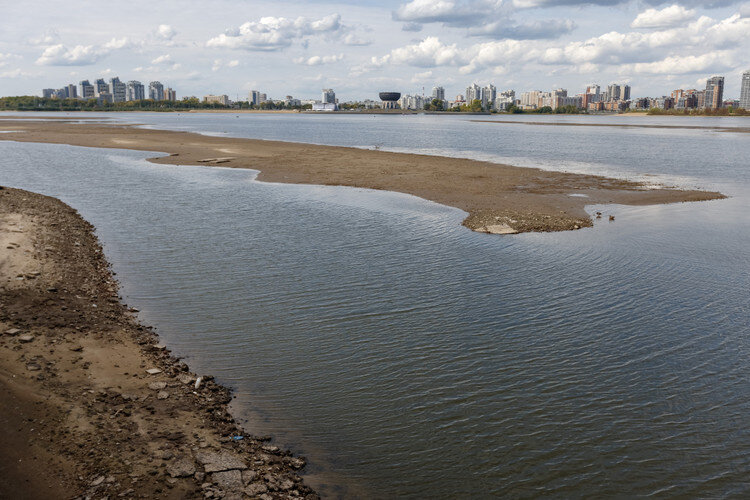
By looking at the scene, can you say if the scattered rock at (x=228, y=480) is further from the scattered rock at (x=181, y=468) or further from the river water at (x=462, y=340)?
the river water at (x=462, y=340)

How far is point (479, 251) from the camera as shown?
2380 cm

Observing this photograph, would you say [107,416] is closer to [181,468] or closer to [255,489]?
[181,468]

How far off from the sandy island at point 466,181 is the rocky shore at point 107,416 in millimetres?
17965

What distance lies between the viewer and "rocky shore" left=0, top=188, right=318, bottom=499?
8.91 metres

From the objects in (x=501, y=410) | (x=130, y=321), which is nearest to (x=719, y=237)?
(x=501, y=410)

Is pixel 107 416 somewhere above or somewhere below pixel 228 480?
above

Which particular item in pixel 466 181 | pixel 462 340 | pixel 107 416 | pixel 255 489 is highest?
pixel 466 181

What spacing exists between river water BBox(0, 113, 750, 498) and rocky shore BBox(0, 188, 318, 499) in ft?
2.53

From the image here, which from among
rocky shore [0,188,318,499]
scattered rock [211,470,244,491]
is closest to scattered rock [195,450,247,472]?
rocky shore [0,188,318,499]

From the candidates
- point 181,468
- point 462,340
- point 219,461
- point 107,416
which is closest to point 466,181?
point 462,340

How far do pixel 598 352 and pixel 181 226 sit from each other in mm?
19920

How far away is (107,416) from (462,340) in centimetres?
845

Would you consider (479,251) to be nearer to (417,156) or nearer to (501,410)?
(501,410)

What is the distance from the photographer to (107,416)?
35.1ft
